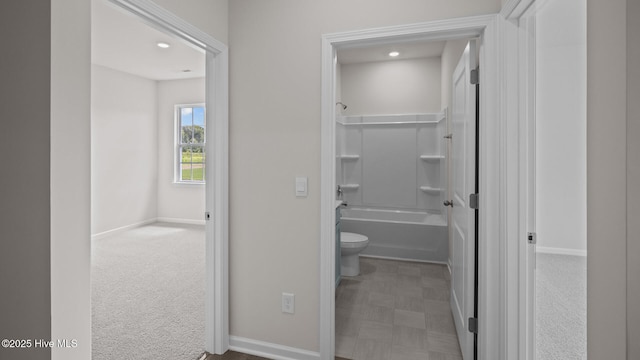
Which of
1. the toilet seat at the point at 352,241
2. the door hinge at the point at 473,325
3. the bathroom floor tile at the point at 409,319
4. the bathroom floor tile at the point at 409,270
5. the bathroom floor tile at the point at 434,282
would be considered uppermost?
the toilet seat at the point at 352,241

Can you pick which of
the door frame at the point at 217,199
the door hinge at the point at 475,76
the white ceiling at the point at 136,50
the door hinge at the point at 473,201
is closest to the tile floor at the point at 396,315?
the door frame at the point at 217,199

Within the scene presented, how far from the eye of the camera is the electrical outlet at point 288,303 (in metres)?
2.13

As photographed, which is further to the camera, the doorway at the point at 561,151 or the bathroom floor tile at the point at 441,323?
the doorway at the point at 561,151

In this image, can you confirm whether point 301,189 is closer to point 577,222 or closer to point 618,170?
point 618,170

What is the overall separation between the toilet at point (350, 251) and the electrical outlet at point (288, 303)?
132 cm

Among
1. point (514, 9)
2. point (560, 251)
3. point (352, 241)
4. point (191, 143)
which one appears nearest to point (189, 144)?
point (191, 143)

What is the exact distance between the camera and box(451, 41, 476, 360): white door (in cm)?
195

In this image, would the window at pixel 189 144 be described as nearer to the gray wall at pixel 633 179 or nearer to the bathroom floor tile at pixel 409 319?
the bathroom floor tile at pixel 409 319

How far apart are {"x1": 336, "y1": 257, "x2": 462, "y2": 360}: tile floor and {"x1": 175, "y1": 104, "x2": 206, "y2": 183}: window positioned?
397cm

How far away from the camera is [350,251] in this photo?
345cm
